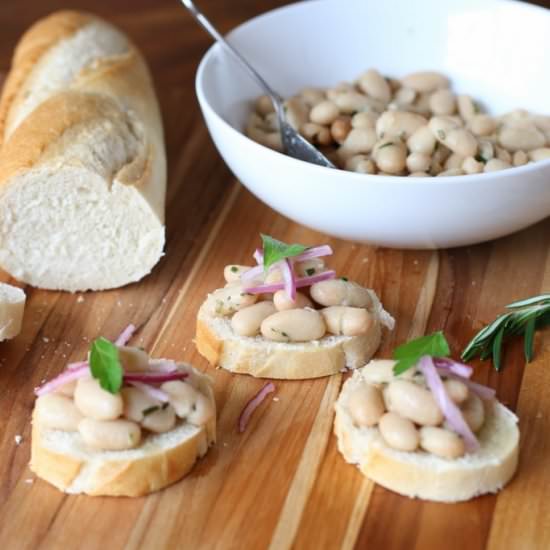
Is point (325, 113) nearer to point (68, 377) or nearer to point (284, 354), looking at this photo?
point (284, 354)

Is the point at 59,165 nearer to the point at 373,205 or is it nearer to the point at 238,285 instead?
the point at 238,285

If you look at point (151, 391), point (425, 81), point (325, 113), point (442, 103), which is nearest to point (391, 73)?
point (425, 81)

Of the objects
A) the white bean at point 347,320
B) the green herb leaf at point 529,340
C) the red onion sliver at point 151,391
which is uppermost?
the red onion sliver at point 151,391

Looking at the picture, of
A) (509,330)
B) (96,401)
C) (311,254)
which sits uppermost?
(96,401)

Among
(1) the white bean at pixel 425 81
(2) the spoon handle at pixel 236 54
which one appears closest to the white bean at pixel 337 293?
(2) the spoon handle at pixel 236 54

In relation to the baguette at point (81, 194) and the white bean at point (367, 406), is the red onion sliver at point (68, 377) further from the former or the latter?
the baguette at point (81, 194)

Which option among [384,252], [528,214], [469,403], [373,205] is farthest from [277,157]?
[469,403]

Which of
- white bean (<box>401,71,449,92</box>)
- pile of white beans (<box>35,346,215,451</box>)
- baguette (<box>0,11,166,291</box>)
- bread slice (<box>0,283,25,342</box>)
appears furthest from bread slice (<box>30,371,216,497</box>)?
white bean (<box>401,71,449,92</box>)

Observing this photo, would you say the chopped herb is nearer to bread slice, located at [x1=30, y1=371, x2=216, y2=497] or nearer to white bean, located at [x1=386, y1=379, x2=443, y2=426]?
→ bread slice, located at [x1=30, y1=371, x2=216, y2=497]
